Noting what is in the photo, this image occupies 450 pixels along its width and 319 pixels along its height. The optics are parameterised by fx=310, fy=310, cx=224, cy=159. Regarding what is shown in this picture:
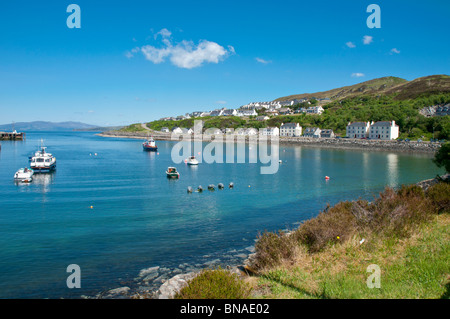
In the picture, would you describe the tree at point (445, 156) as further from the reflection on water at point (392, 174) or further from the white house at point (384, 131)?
the white house at point (384, 131)

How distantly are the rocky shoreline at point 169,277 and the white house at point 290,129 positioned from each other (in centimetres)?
12360

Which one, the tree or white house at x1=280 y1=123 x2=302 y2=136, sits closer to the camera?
the tree

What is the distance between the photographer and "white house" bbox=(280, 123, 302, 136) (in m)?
136

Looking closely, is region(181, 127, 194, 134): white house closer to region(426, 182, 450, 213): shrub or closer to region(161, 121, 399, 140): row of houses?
region(161, 121, 399, 140): row of houses

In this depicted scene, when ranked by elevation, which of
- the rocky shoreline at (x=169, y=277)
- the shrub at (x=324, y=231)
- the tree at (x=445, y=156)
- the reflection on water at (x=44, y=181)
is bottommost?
the rocky shoreline at (x=169, y=277)

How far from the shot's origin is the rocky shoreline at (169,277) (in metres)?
10.9

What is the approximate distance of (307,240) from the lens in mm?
12750

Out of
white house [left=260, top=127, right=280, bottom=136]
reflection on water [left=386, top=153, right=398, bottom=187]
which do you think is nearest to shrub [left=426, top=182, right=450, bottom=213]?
reflection on water [left=386, top=153, right=398, bottom=187]

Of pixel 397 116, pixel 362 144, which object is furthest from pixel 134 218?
pixel 397 116

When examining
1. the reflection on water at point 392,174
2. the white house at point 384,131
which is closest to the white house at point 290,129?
the white house at point 384,131

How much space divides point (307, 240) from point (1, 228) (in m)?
19.8

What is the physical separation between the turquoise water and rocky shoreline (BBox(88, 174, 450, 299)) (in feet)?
1.00

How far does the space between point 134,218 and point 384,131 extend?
10340cm

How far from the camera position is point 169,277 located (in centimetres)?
1341
